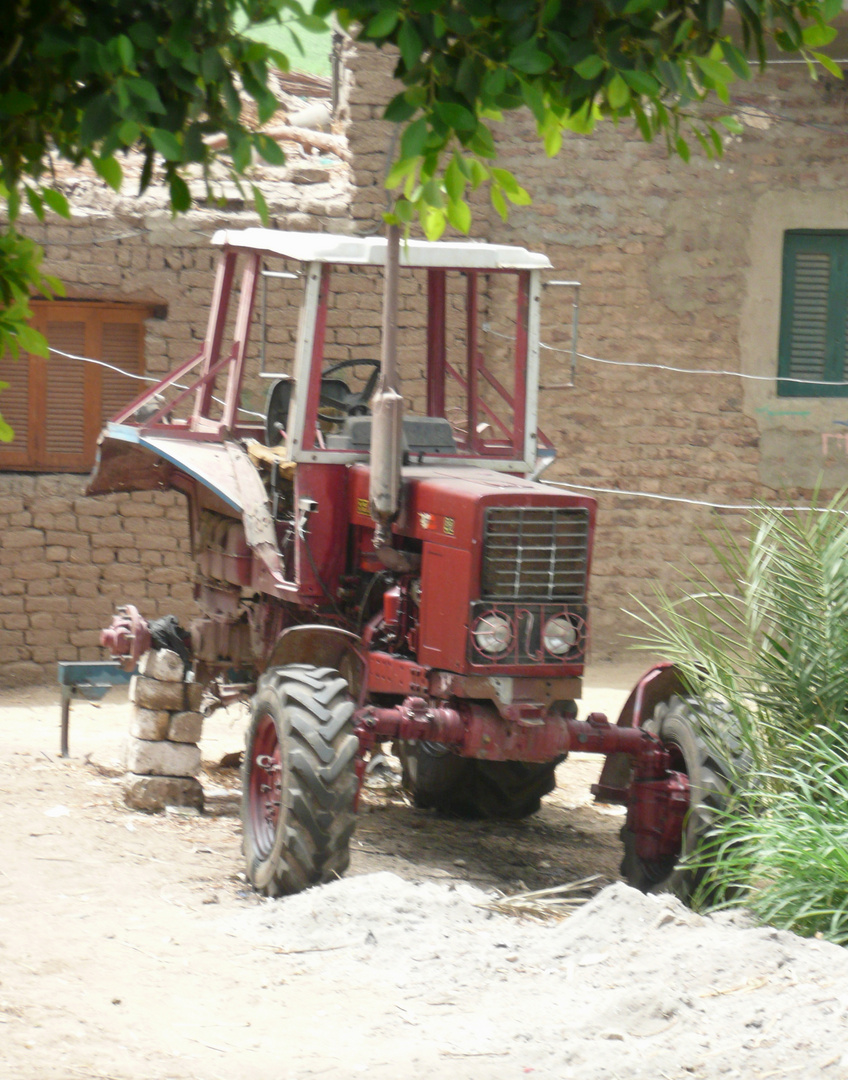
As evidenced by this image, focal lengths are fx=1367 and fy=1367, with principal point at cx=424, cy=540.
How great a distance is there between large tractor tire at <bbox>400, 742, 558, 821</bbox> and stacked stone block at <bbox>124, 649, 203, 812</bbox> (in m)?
1.02

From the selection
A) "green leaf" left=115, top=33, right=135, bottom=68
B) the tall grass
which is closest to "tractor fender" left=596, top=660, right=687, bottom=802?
the tall grass

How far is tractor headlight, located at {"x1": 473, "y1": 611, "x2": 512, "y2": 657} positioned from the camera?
16.1ft

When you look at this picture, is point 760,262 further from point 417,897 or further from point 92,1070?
point 92,1070

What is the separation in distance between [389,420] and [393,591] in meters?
0.75

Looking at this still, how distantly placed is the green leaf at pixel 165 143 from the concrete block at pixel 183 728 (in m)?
4.12

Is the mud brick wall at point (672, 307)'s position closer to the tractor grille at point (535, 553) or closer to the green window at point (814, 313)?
the green window at point (814, 313)

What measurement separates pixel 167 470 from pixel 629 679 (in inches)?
166

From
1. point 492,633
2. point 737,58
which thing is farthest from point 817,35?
point 492,633

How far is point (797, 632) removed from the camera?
4992 millimetres

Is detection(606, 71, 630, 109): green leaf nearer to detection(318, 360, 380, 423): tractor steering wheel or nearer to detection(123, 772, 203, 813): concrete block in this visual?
detection(318, 360, 380, 423): tractor steering wheel

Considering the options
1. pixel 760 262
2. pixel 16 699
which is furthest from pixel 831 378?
pixel 16 699

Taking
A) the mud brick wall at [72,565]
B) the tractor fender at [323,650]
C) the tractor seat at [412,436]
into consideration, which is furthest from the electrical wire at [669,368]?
the tractor fender at [323,650]

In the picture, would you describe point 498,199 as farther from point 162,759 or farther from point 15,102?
point 162,759

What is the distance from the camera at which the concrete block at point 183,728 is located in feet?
20.8
